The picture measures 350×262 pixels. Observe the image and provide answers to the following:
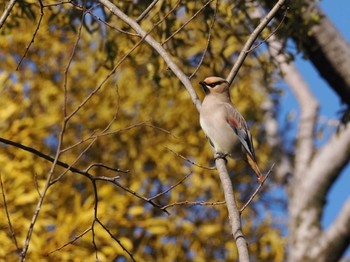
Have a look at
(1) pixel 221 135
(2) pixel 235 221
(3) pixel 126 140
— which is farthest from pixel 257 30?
(3) pixel 126 140

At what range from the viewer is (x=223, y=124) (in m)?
4.99

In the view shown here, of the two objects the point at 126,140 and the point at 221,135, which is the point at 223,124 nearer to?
the point at 221,135

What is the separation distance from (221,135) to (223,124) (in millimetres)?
68

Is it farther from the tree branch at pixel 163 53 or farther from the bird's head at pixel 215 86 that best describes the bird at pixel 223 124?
the tree branch at pixel 163 53

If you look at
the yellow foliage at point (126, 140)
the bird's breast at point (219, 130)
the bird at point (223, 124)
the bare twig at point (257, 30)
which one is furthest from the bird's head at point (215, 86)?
the yellow foliage at point (126, 140)

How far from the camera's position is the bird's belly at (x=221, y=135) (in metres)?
4.86

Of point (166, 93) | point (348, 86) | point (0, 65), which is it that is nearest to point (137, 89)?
point (166, 93)

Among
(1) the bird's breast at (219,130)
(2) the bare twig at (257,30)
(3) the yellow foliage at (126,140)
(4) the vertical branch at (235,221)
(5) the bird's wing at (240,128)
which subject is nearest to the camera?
(4) the vertical branch at (235,221)

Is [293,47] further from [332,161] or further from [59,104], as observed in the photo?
[332,161]

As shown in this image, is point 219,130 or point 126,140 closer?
point 219,130

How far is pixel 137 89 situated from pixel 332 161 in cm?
237

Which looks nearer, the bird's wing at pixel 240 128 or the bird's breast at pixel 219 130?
the bird's breast at pixel 219 130

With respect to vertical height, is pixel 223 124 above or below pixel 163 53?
above

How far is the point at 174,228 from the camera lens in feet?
28.0
